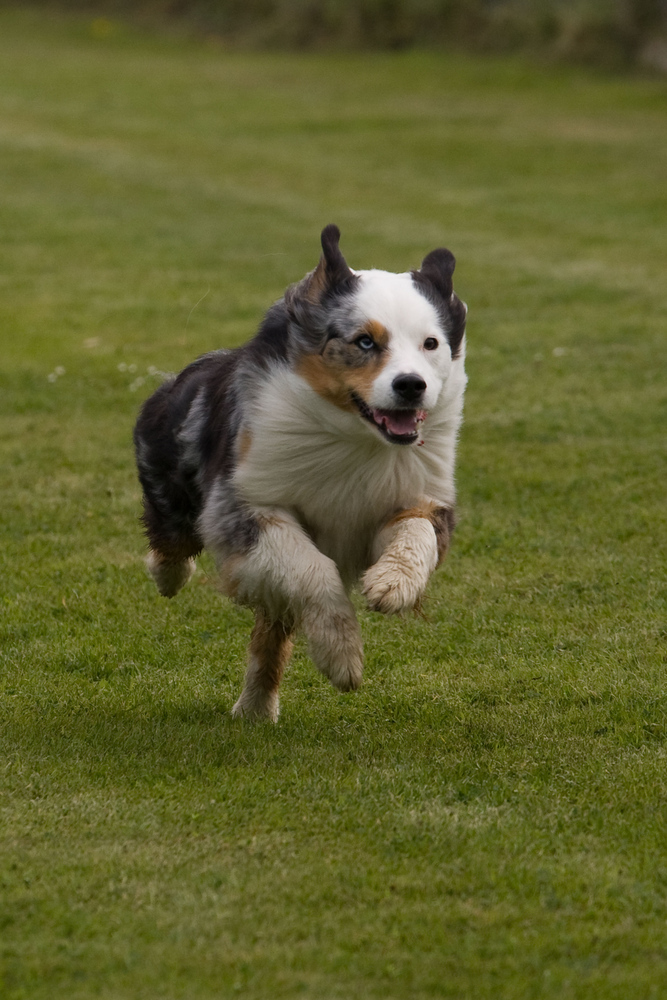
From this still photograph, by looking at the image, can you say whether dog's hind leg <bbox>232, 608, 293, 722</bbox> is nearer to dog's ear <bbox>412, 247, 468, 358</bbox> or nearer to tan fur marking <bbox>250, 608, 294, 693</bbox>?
tan fur marking <bbox>250, 608, 294, 693</bbox>

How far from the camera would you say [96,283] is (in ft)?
54.2

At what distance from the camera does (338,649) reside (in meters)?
5.49

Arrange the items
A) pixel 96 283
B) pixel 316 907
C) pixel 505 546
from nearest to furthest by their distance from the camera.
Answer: pixel 316 907
pixel 505 546
pixel 96 283

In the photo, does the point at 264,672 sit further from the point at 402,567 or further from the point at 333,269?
the point at 333,269

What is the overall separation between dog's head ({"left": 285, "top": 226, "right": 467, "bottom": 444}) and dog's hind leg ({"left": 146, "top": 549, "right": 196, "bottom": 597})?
1700 mm

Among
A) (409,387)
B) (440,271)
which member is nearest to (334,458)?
(409,387)

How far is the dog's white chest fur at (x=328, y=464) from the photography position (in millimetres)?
5699

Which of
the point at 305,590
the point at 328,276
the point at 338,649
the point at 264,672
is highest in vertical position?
the point at 328,276

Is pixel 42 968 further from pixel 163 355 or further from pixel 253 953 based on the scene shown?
pixel 163 355

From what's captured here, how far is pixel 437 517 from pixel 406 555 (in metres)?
0.44

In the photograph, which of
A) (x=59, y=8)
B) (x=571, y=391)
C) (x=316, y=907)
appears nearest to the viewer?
(x=316, y=907)

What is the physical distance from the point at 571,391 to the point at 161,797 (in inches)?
291

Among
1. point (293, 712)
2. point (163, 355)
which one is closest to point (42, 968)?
point (293, 712)

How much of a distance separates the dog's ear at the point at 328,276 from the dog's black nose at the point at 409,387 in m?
0.55
